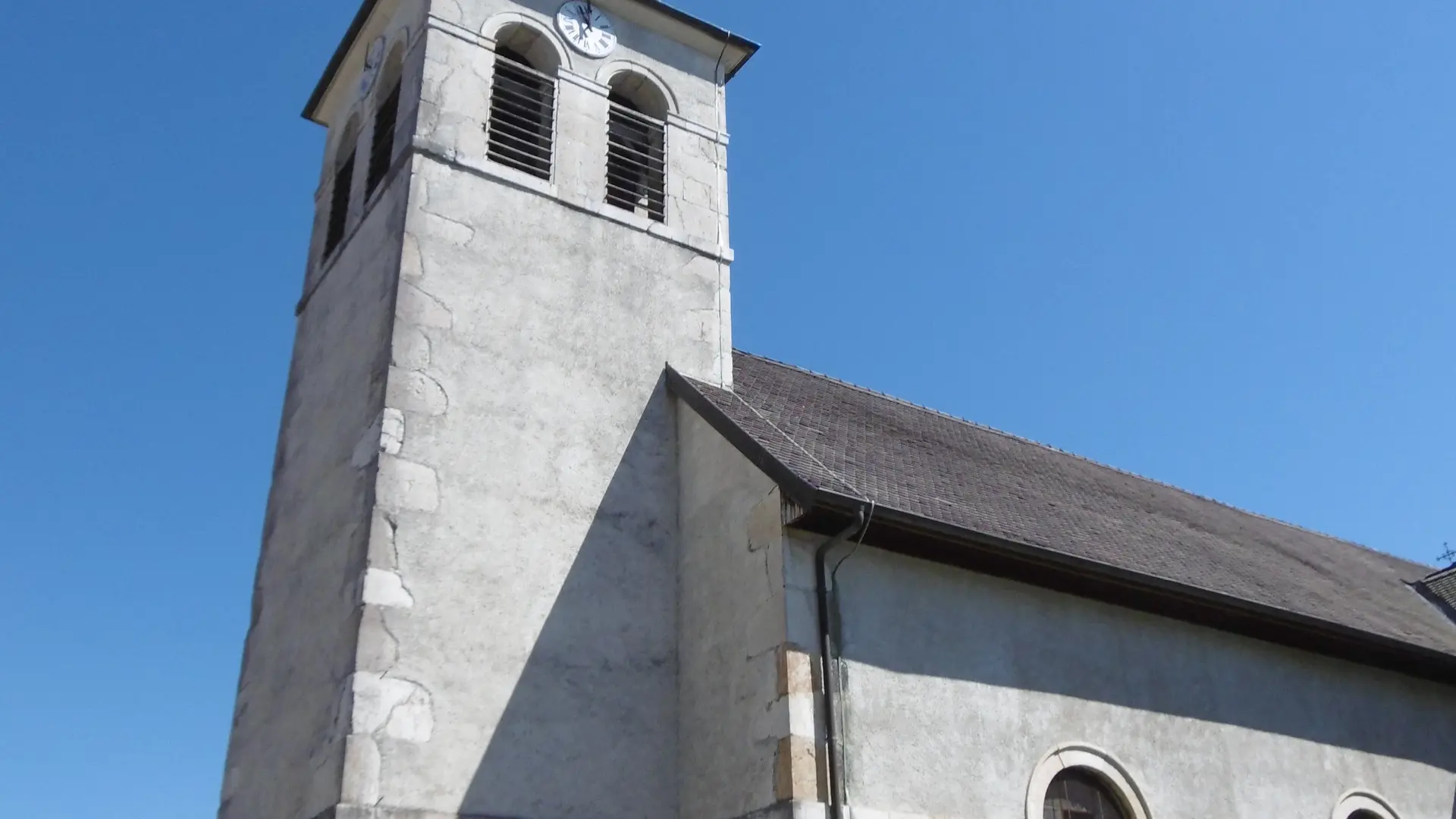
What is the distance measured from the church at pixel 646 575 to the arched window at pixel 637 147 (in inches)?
1.5

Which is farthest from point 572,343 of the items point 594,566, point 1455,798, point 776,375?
point 1455,798

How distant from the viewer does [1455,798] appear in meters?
10.7

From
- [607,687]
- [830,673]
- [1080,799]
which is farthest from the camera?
[607,687]

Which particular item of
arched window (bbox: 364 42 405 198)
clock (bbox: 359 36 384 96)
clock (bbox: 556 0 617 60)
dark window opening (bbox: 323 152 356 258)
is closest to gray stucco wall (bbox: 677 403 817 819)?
arched window (bbox: 364 42 405 198)

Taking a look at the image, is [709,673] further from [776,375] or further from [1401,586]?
[1401,586]

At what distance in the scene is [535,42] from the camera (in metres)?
11.6

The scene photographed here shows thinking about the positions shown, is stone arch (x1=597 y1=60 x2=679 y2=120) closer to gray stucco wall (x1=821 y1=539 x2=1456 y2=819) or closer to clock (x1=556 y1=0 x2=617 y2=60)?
clock (x1=556 y1=0 x2=617 y2=60)

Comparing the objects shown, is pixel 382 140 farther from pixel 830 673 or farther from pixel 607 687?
pixel 830 673

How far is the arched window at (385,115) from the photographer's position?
37.1ft

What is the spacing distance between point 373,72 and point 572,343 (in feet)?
13.6

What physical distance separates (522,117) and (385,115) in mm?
1502

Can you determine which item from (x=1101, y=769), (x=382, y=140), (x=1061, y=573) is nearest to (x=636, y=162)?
(x=382, y=140)

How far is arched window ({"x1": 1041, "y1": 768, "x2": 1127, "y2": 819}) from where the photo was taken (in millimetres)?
8484

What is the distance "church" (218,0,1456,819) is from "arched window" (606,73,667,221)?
37mm
